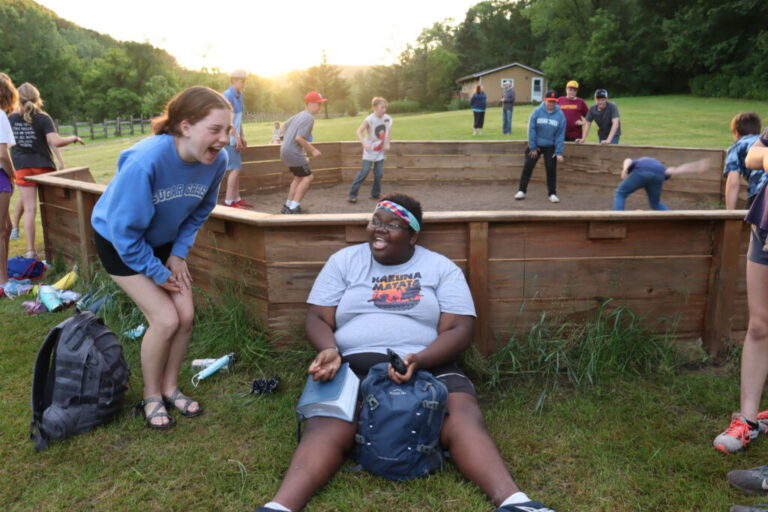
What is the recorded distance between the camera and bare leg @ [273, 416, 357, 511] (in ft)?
8.67

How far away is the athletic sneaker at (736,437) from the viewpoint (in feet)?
10.2

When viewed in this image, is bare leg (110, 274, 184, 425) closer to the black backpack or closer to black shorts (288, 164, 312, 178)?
the black backpack

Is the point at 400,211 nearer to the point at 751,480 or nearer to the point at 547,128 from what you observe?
the point at 751,480

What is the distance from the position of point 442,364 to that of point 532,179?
1004cm

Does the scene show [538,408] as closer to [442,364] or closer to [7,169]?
[442,364]

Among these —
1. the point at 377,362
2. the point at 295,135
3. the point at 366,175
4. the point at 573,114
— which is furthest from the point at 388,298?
the point at 573,114

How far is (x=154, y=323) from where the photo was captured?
3.33 metres

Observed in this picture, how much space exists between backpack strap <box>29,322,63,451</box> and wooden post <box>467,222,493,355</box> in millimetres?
2364

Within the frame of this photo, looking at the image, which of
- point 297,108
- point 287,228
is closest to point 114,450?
point 287,228

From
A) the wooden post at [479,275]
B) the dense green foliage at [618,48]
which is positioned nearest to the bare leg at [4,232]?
the wooden post at [479,275]

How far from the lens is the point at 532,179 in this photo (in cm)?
1268

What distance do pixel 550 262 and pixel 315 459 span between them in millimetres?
2012

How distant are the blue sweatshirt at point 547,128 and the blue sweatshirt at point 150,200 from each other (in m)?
7.84

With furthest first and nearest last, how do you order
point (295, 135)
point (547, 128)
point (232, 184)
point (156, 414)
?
point (547, 128) < point (232, 184) < point (295, 135) < point (156, 414)
